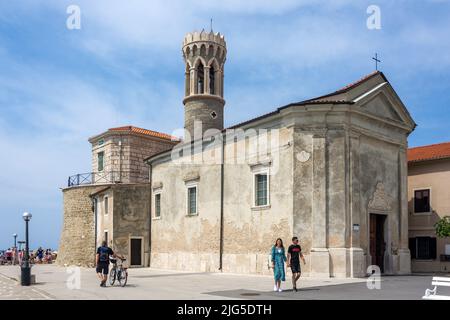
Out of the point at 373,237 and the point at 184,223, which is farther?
the point at 184,223

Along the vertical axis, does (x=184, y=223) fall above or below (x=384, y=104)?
below

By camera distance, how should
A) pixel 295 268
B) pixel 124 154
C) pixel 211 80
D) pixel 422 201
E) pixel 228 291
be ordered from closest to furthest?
1. pixel 228 291
2. pixel 295 268
3. pixel 422 201
4. pixel 211 80
5. pixel 124 154

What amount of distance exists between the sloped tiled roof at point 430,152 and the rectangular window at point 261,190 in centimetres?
987

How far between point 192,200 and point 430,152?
527 inches

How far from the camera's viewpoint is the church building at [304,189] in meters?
21.6

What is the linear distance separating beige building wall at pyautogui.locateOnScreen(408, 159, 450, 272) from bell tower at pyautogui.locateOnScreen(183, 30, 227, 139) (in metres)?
14.2

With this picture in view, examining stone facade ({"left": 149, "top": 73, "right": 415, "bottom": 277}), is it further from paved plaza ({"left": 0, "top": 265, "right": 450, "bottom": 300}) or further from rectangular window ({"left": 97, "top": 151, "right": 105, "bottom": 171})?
rectangular window ({"left": 97, "top": 151, "right": 105, "bottom": 171})

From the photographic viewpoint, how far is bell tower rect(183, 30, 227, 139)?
122 ft

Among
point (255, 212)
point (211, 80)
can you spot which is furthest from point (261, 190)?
point (211, 80)

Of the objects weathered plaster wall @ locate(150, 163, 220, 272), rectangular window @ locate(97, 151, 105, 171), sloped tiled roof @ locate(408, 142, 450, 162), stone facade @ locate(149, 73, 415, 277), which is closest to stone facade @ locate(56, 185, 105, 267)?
rectangular window @ locate(97, 151, 105, 171)

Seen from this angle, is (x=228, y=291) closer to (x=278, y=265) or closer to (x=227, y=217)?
(x=278, y=265)

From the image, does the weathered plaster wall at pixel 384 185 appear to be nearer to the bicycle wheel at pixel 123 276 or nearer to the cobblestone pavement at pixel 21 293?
the bicycle wheel at pixel 123 276

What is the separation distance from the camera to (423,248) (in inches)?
1099
